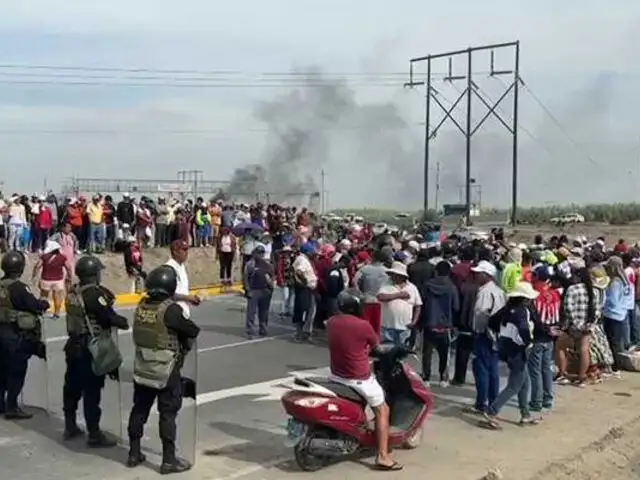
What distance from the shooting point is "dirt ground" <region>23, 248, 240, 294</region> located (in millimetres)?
25141

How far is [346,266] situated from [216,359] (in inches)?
116

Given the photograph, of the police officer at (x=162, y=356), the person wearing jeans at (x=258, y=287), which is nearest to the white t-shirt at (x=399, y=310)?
the police officer at (x=162, y=356)

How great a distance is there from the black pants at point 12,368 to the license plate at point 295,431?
11.0 feet

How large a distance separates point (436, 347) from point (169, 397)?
17.3 ft

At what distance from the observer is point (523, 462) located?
9297 mm

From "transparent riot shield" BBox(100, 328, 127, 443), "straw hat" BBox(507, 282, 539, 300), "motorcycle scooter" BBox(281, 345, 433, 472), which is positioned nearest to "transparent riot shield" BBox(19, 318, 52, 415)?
"transparent riot shield" BBox(100, 328, 127, 443)

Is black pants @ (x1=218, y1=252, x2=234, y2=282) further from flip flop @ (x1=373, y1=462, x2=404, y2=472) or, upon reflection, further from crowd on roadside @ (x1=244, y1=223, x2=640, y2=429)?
flip flop @ (x1=373, y1=462, x2=404, y2=472)

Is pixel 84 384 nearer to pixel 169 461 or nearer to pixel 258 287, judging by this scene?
pixel 169 461

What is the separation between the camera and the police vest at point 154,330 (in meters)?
8.16

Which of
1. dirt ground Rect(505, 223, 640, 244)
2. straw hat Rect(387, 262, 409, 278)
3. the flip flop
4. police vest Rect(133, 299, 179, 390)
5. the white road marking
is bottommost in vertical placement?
the white road marking

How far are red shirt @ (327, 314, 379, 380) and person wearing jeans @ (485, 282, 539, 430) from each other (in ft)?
8.14

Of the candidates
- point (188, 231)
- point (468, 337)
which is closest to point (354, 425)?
point (468, 337)

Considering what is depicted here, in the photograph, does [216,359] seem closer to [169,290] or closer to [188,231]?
[169,290]

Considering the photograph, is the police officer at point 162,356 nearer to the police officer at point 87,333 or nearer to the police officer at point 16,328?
the police officer at point 87,333
